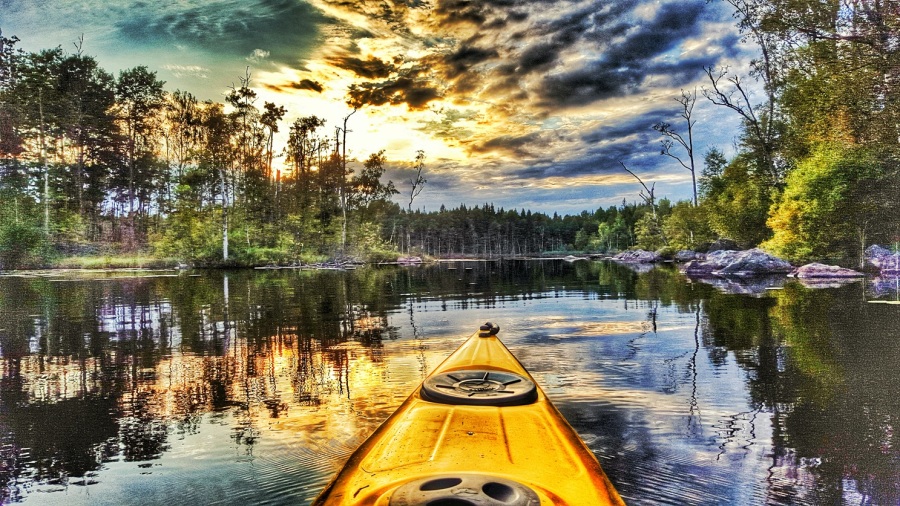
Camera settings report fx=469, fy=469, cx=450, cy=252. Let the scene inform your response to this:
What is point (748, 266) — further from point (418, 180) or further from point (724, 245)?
point (418, 180)

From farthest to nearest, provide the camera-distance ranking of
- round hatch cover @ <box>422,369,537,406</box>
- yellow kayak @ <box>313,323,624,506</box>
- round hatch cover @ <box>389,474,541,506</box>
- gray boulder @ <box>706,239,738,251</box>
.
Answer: gray boulder @ <box>706,239,738,251</box> → round hatch cover @ <box>422,369,537,406</box> → yellow kayak @ <box>313,323,624,506</box> → round hatch cover @ <box>389,474,541,506</box>

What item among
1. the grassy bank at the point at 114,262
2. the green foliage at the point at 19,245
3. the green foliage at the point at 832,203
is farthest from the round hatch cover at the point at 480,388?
the grassy bank at the point at 114,262

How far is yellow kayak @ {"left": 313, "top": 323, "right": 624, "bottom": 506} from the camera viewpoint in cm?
190

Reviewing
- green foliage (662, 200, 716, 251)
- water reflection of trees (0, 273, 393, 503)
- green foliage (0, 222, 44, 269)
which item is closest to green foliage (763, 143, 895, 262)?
green foliage (662, 200, 716, 251)

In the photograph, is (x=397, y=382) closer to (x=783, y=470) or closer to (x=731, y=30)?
(x=783, y=470)

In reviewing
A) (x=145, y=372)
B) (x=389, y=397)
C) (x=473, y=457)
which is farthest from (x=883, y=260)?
(x=145, y=372)

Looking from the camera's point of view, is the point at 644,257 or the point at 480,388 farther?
the point at 644,257

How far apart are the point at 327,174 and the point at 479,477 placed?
51625 mm

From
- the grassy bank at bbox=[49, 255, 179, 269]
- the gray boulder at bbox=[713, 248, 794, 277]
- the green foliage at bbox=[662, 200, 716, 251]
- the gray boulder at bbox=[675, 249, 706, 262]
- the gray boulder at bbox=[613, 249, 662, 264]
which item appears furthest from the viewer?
the gray boulder at bbox=[613, 249, 662, 264]

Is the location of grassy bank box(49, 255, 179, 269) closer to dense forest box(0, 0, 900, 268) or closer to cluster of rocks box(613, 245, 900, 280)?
dense forest box(0, 0, 900, 268)

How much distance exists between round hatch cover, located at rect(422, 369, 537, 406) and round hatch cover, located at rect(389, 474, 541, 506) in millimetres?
1061

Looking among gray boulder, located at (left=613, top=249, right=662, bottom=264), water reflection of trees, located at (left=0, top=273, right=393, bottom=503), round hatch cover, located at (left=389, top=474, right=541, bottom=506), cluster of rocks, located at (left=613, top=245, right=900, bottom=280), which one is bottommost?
water reflection of trees, located at (left=0, top=273, right=393, bottom=503)

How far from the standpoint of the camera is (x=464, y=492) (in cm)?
182

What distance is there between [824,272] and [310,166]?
48.2 m
